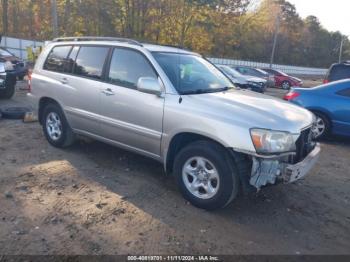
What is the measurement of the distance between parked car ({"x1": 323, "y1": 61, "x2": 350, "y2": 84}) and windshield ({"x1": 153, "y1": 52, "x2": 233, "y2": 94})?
25.4 ft

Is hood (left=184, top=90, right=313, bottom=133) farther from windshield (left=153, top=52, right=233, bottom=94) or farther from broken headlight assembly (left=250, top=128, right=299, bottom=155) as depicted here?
windshield (left=153, top=52, right=233, bottom=94)

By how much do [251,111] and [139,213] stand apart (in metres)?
1.68

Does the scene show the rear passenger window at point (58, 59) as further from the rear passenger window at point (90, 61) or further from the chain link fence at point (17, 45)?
the chain link fence at point (17, 45)

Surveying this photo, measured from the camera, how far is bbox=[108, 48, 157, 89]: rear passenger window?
4.85 m

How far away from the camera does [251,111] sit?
4.18 metres

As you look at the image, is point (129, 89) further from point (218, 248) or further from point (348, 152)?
point (348, 152)

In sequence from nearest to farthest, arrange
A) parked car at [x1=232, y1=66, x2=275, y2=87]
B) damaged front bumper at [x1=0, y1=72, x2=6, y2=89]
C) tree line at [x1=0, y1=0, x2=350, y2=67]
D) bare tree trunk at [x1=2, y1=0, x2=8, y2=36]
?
damaged front bumper at [x1=0, y1=72, x2=6, y2=89] < parked car at [x1=232, y1=66, x2=275, y2=87] < tree line at [x1=0, y1=0, x2=350, y2=67] < bare tree trunk at [x1=2, y1=0, x2=8, y2=36]

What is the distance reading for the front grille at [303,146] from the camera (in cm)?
430

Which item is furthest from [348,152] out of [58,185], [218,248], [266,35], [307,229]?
[266,35]

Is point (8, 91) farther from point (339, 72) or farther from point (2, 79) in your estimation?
point (339, 72)

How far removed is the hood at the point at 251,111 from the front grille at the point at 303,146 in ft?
0.37

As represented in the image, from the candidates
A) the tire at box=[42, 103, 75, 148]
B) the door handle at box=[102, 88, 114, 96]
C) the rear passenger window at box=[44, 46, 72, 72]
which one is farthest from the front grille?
the rear passenger window at box=[44, 46, 72, 72]

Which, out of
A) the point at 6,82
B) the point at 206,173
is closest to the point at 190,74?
the point at 206,173

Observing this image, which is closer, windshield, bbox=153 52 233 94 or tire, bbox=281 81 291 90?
windshield, bbox=153 52 233 94
